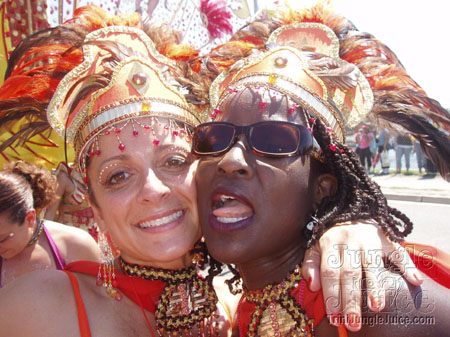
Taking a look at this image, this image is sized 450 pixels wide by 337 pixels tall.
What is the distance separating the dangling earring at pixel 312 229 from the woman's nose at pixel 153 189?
0.70 meters

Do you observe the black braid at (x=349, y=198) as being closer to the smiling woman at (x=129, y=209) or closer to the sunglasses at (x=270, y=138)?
the sunglasses at (x=270, y=138)

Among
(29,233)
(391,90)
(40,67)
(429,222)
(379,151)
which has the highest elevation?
(391,90)

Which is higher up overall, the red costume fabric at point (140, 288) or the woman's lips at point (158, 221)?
the woman's lips at point (158, 221)

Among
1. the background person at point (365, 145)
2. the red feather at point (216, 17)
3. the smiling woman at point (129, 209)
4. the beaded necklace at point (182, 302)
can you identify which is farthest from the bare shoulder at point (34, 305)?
the background person at point (365, 145)

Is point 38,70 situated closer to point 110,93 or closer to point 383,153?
point 110,93

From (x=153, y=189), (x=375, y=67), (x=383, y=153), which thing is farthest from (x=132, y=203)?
(x=383, y=153)

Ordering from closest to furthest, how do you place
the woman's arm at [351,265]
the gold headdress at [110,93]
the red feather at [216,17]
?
1. the woman's arm at [351,265]
2. the gold headdress at [110,93]
3. the red feather at [216,17]

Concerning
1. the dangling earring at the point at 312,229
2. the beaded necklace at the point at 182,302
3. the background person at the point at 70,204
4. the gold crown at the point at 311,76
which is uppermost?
the gold crown at the point at 311,76

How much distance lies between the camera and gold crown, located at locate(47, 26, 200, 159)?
2.08m

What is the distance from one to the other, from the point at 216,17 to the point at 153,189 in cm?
180

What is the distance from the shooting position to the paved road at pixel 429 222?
6949mm

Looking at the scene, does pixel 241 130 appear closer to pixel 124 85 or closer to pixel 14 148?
pixel 124 85

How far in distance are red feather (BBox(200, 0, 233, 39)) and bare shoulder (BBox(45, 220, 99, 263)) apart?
2112 millimetres

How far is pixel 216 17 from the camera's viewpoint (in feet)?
10.1
